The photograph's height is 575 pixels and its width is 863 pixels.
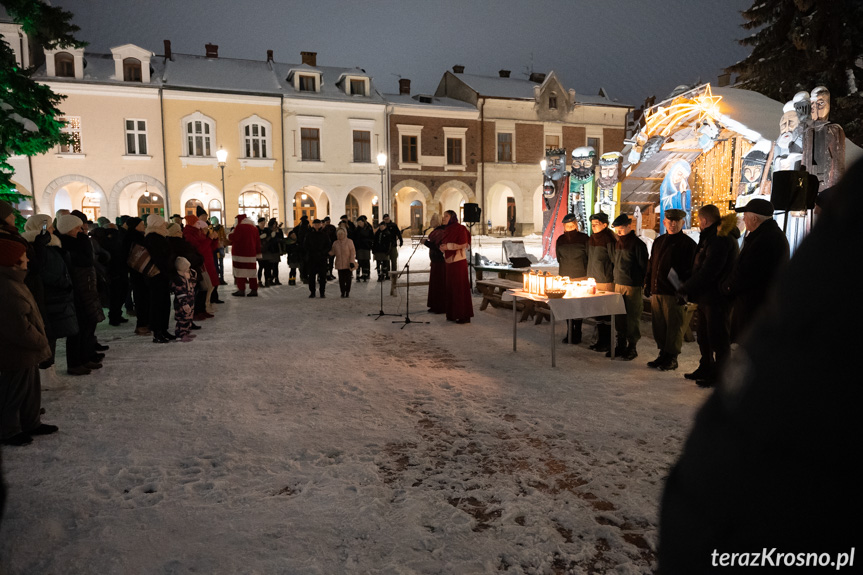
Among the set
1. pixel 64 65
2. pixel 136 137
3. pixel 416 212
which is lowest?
pixel 416 212

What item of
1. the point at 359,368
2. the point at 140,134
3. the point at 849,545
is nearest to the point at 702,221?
the point at 359,368

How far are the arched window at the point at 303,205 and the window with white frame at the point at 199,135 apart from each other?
18.3 ft

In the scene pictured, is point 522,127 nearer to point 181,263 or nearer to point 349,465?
point 181,263

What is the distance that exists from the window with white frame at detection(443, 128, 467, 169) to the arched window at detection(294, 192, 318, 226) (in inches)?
324

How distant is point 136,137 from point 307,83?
8.97 meters

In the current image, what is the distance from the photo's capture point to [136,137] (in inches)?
1048

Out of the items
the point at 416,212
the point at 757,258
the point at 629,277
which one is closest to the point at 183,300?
the point at 629,277

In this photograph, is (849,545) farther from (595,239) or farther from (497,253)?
(497,253)

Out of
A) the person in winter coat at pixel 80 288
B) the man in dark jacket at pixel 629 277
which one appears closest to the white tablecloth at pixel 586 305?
the man in dark jacket at pixel 629 277

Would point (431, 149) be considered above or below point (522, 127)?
below

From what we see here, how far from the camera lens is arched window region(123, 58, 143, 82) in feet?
86.9

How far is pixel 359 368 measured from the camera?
679 cm

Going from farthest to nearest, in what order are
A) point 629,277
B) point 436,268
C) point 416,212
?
point 416,212
point 436,268
point 629,277

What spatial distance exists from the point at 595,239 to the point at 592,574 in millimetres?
5575
